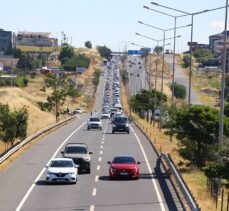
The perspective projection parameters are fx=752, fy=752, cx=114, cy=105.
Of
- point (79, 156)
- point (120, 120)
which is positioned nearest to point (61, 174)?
point (79, 156)

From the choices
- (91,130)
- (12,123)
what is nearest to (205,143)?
(12,123)

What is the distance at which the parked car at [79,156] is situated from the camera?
125 ft

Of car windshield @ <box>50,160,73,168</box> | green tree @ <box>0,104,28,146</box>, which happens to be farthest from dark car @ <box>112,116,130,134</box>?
car windshield @ <box>50,160,73,168</box>

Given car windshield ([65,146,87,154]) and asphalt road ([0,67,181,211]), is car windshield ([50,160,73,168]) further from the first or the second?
car windshield ([65,146,87,154])

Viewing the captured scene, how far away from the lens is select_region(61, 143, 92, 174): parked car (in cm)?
3797

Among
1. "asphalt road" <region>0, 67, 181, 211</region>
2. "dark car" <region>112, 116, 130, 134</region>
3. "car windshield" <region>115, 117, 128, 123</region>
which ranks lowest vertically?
"dark car" <region>112, 116, 130, 134</region>

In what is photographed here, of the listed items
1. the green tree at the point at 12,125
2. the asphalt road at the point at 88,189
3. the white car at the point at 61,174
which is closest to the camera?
the asphalt road at the point at 88,189

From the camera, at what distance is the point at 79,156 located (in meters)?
38.5

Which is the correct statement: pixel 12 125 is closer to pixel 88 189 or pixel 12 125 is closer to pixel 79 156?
pixel 79 156

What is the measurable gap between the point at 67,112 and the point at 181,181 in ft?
374

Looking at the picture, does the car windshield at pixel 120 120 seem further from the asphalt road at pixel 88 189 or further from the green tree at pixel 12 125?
the asphalt road at pixel 88 189

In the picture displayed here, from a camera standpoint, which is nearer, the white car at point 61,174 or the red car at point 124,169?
the white car at point 61,174

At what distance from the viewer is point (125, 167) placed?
117 ft

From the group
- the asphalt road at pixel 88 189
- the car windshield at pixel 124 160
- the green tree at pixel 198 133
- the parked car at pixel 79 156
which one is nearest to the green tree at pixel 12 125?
the asphalt road at pixel 88 189
